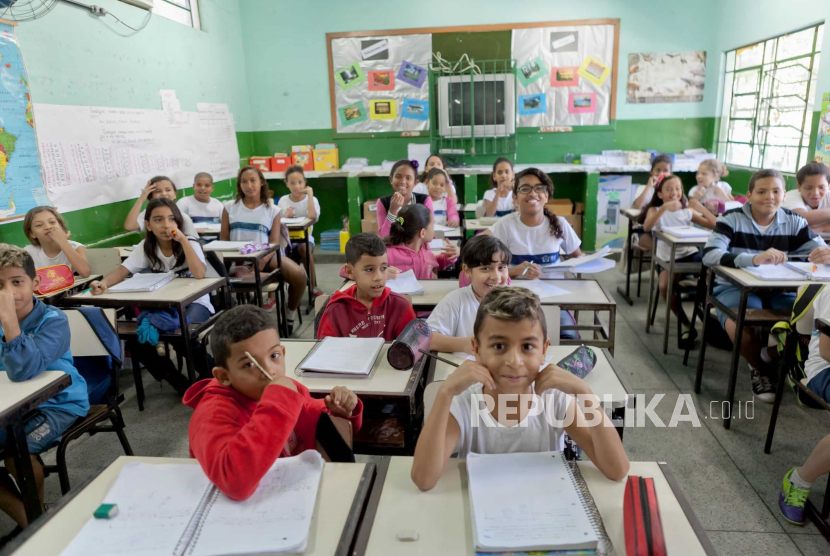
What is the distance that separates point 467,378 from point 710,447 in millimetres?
1779

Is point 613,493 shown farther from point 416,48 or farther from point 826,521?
point 416,48

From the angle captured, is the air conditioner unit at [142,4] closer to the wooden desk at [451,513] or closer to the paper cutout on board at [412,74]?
the paper cutout on board at [412,74]

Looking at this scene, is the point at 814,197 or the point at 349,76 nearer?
the point at 814,197

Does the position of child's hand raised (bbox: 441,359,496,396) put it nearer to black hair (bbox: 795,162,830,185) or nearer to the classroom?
the classroom

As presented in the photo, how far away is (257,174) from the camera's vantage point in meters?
4.27

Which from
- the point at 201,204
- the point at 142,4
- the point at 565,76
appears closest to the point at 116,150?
the point at 201,204

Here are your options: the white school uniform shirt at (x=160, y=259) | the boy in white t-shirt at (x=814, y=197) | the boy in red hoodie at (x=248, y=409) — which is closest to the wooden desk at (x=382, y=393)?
the boy in red hoodie at (x=248, y=409)

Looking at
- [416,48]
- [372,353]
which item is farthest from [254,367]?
[416,48]

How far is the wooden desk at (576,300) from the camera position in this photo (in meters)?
2.24

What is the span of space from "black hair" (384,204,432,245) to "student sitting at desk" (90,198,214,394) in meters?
1.07

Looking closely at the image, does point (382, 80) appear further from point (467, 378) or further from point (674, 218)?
point (467, 378)

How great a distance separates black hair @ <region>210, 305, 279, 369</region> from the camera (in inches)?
45.9

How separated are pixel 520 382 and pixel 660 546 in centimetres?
39

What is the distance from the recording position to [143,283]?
2.69 metres
